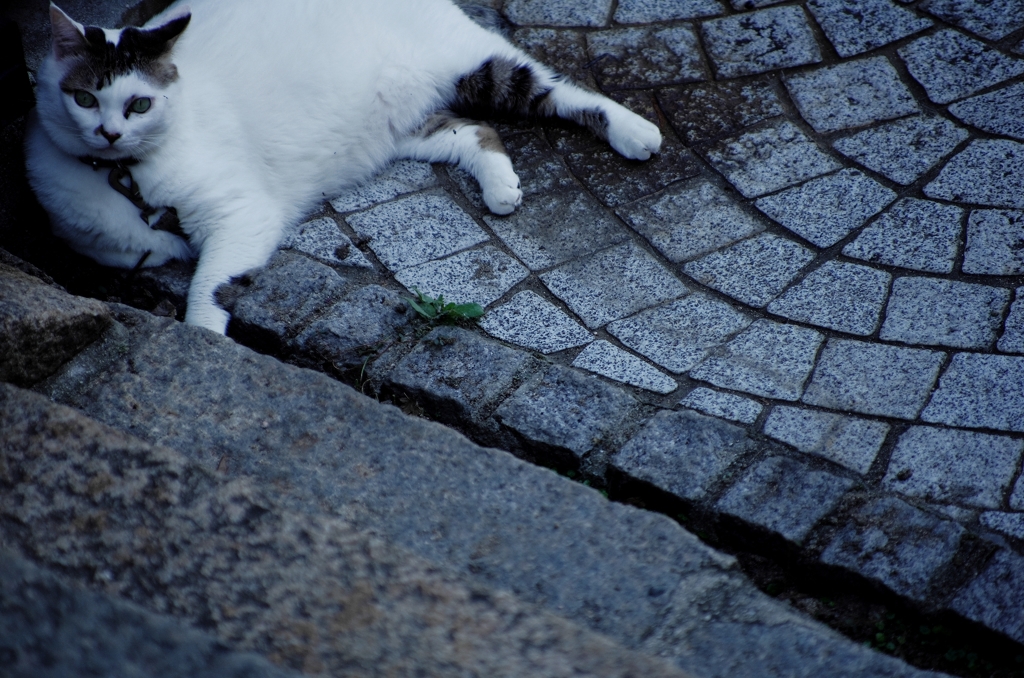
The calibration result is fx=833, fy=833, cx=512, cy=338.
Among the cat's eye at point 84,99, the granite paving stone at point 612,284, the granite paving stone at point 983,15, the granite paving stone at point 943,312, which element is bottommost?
the cat's eye at point 84,99

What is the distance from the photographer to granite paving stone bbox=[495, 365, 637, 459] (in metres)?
2.29

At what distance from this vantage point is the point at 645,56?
3572 millimetres

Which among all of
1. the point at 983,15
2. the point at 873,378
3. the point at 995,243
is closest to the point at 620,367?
the point at 873,378

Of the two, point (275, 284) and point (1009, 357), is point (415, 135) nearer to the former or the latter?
point (275, 284)

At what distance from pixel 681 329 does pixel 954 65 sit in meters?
1.80

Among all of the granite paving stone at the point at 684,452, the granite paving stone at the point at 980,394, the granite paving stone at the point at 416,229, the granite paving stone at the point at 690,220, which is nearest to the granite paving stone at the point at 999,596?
the granite paving stone at the point at 980,394

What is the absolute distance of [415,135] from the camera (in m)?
3.30

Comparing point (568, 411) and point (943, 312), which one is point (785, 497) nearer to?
point (568, 411)

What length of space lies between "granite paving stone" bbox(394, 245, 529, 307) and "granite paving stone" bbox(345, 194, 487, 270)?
1.7 inches

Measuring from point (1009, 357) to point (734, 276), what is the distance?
84 centimetres

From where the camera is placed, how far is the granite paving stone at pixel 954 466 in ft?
7.02

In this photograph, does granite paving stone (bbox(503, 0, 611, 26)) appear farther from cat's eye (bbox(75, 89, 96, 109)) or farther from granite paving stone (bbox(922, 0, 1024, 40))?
cat's eye (bbox(75, 89, 96, 109))

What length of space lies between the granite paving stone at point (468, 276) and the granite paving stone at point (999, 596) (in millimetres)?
1566

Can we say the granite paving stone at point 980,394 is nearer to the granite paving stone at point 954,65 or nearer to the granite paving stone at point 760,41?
the granite paving stone at point 954,65
